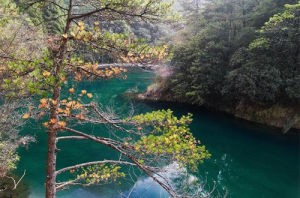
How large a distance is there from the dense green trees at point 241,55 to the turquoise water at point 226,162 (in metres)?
2.60

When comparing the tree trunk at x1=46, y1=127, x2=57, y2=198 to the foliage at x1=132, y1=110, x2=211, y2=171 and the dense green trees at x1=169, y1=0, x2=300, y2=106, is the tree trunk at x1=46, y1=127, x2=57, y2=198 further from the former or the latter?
the dense green trees at x1=169, y1=0, x2=300, y2=106

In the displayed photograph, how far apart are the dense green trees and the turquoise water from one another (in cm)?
260

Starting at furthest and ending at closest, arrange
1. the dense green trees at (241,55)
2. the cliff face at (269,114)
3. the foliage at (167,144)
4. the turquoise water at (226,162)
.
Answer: the cliff face at (269,114)
the dense green trees at (241,55)
the turquoise water at (226,162)
the foliage at (167,144)

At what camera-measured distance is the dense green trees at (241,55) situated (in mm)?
14422

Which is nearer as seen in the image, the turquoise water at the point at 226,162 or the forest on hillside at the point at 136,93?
the forest on hillside at the point at 136,93

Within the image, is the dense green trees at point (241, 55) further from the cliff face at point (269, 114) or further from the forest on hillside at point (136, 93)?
the cliff face at point (269, 114)

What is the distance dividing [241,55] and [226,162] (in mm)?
7893

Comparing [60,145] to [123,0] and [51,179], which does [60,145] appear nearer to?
[51,179]

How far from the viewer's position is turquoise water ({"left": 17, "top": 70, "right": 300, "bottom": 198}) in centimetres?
973

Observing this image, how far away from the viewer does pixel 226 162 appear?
1246cm

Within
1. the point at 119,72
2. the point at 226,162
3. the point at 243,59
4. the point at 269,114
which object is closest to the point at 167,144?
the point at 119,72

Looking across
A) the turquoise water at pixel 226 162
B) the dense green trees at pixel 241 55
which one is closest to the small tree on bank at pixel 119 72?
the turquoise water at pixel 226 162

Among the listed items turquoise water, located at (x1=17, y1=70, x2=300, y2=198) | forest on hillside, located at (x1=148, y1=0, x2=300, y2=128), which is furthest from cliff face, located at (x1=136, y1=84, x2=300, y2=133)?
turquoise water, located at (x1=17, y1=70, x2=300, y2=198)

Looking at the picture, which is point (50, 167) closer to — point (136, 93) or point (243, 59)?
point (243, 59)
